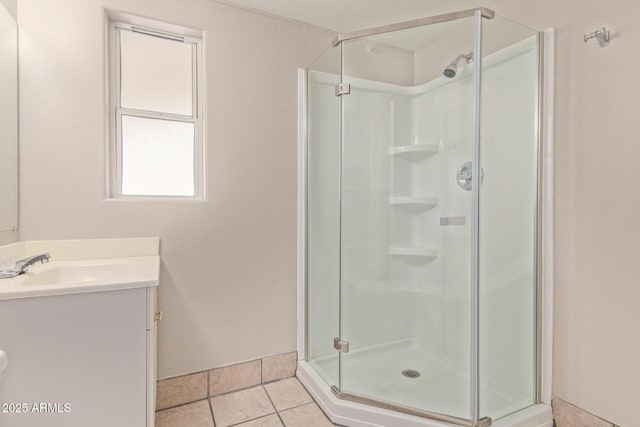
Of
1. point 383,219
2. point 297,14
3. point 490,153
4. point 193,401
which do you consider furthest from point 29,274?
point 490,153

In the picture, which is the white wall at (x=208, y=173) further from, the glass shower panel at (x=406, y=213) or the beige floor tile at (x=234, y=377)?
the glass shower panel at (x=406, y=213)

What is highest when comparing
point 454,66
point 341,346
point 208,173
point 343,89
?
point 454,66

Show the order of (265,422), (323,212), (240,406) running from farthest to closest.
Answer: (323,212) < (240,406) < (265,422)

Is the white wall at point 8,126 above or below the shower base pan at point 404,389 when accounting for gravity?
above

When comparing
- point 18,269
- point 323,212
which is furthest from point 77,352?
point 323,212

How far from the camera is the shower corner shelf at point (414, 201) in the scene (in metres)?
2.02

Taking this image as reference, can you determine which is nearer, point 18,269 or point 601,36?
point 18,269

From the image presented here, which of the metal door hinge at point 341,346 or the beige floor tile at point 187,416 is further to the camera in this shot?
the metal door hinge at point 341,346

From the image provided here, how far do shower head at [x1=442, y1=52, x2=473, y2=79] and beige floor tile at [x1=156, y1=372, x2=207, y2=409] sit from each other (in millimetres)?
2205

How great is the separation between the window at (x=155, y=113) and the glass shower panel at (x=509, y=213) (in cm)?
157

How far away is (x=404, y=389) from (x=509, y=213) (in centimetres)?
106

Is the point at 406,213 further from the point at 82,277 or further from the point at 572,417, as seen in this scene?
the point at 82,277

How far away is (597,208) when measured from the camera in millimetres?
1421

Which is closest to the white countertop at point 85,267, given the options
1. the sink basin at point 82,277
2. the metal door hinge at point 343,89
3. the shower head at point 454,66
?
the sink basin at point 82,277
